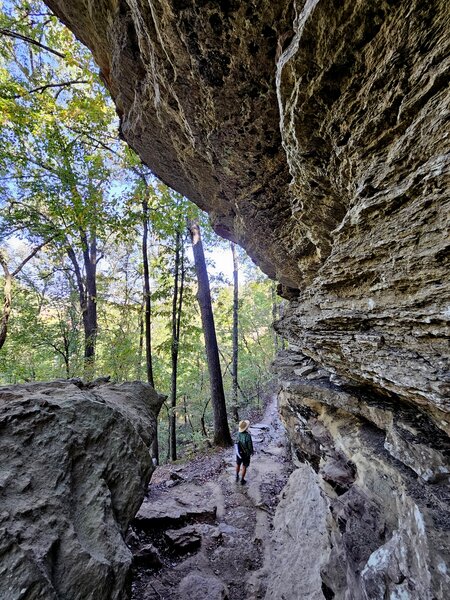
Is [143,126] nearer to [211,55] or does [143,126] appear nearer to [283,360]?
[211,55]

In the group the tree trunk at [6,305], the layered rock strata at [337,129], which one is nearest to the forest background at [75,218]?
the tree trunk at [6,305]

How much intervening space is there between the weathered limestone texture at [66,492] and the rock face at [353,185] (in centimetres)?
269

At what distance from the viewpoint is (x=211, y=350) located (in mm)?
11781

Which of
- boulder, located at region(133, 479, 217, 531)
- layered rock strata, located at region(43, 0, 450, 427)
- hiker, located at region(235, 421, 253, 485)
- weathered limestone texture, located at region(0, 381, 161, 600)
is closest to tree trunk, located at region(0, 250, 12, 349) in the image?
weathered limestone texture, located at region(0, 381, 161, 600)

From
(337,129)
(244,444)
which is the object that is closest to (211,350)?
(244,444)

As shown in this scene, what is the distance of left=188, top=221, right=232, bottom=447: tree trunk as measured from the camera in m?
11.4

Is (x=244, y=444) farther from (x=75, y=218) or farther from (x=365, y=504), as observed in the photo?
(x=75, y=218)

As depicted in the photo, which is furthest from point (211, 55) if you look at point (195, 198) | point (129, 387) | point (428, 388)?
point (129, 387)

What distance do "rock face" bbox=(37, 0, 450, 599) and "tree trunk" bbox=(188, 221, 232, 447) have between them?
629 cm

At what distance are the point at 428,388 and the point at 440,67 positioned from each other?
2.85 meters

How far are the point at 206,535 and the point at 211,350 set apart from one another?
22.2 ft

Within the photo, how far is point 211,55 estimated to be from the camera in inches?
148

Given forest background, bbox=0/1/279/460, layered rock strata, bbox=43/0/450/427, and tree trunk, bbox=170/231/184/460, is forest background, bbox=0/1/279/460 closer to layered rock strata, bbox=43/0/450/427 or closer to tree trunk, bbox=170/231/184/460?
tree trunk, bbox=170/231/184/460

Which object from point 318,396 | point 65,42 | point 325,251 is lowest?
point 318,396
